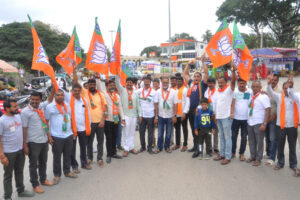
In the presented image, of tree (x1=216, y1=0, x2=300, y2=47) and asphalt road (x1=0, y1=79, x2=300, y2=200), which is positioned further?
tree (x1=216, y1=0, x2=300, y2=47)

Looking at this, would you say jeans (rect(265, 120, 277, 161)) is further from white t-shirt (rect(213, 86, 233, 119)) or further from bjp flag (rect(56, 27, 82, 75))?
bjp flag (rect(56, 27, 82, 75))

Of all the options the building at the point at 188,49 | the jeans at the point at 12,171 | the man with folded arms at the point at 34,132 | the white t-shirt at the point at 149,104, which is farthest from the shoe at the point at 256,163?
the building at the point at 188,49

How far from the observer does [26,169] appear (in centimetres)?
516

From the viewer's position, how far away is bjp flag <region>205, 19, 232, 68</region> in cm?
532

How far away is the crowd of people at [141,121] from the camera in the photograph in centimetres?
392

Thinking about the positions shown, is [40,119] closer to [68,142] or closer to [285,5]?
[68,142]

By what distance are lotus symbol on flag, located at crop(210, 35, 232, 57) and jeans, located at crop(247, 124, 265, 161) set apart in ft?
5.45

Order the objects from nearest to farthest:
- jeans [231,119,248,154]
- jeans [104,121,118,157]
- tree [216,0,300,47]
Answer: jeans [231,119,248,154]
jeans [104,121,118,157]
tree [216,0,300,47]

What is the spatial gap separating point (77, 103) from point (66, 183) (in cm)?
150

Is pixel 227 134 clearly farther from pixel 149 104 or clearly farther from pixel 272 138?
pixel 149 104

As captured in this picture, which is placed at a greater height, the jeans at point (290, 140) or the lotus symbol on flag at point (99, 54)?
the lotus symbol on flag at point (99, 54)

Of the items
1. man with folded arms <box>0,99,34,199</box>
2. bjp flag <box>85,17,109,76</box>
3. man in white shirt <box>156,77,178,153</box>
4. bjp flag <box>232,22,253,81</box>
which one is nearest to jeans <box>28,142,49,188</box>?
man with folded arms <box>0,99,34,199</box>

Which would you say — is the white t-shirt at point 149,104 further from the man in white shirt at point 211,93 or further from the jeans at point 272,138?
the jeans at point 272,138

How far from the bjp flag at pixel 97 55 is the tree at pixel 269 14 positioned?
33122 mm
